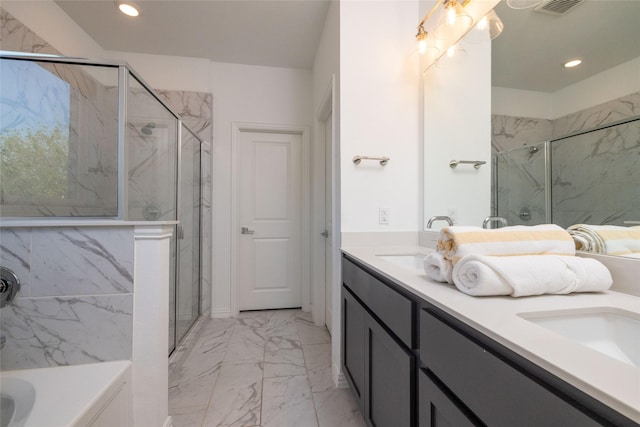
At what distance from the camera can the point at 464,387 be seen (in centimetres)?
53

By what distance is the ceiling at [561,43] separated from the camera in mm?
712

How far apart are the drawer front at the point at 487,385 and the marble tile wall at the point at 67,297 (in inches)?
46.4

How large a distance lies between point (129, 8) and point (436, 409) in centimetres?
299

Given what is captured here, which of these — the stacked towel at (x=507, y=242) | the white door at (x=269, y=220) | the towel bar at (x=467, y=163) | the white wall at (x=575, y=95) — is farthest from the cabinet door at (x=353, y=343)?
the white door at (x=269, y=220)

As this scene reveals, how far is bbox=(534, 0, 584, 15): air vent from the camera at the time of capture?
0.83 meters

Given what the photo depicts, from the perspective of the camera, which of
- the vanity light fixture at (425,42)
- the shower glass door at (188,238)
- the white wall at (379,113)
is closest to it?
the vanity light fixture at (425,42)

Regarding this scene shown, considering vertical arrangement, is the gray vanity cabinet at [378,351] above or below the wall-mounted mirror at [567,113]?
below

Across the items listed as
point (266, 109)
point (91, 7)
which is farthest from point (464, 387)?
point (91, 7)

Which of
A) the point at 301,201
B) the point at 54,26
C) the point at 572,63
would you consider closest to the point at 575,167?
the point at 572,63

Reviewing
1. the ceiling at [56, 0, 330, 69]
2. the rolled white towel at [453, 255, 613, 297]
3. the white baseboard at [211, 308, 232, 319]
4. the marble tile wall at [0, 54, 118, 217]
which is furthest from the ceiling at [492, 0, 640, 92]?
the white baseboard at [211, 308, 232, 319]

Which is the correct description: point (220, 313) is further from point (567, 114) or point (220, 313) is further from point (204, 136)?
point (567, 114)

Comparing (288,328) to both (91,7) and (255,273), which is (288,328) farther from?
(91,7)

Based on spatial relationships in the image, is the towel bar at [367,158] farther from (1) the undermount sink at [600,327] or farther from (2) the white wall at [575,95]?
(1) the undermount sink at [600,327]

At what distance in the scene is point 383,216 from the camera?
1594mm
